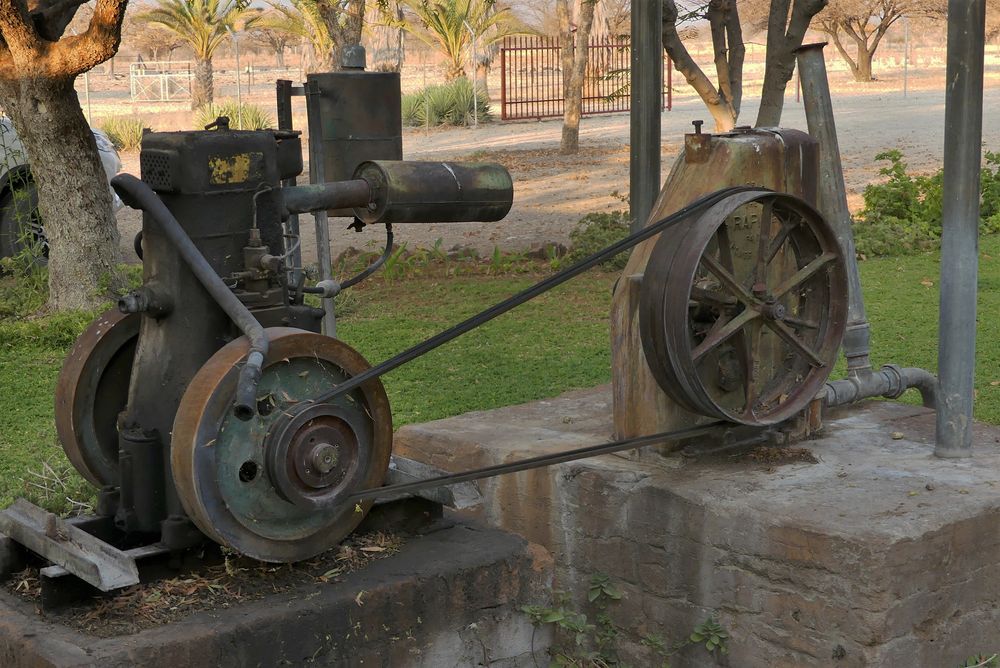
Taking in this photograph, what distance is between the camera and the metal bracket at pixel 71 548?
311 centimetres

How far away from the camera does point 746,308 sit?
4.17 metres

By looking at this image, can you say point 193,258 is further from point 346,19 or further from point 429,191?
point 346,19

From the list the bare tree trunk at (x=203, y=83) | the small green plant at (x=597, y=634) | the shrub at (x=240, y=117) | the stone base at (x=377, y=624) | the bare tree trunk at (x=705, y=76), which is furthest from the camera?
the bare tree trunk at (x=203, y=83)

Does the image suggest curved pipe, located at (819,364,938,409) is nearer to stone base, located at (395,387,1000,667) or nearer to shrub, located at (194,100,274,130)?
stone base, located at (395,387,1000,667)

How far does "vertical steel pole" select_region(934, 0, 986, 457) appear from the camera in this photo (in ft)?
13.9

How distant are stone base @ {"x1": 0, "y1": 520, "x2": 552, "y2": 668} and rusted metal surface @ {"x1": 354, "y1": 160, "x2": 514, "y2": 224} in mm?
974

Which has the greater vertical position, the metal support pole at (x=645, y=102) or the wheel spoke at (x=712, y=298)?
the metal support pole at (x=645, y=102)

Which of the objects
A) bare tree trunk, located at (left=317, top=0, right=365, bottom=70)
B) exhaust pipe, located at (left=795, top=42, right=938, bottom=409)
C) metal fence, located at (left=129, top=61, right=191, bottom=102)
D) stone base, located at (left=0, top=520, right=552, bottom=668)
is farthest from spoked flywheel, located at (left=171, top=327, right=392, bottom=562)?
metal fence, located at (left=129, top=61, right=191, bottom=102)

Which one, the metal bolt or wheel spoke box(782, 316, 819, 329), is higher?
wheel spoke box(782, 316, 819, 329)

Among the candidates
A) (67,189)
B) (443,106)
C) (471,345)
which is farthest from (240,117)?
(471,345)

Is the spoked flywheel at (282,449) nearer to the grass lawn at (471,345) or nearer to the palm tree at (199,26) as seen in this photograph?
the grass lawn at (471,345)

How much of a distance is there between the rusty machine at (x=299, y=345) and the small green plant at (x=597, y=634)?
1.61ft

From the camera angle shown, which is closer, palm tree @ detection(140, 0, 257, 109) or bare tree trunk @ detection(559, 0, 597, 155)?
bare tree trunk @ detection(559, 0, 597, 155)

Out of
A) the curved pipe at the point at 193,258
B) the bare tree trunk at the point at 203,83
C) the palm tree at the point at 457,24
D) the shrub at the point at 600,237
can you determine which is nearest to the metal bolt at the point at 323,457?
the curved pipe at the point at 193,258
